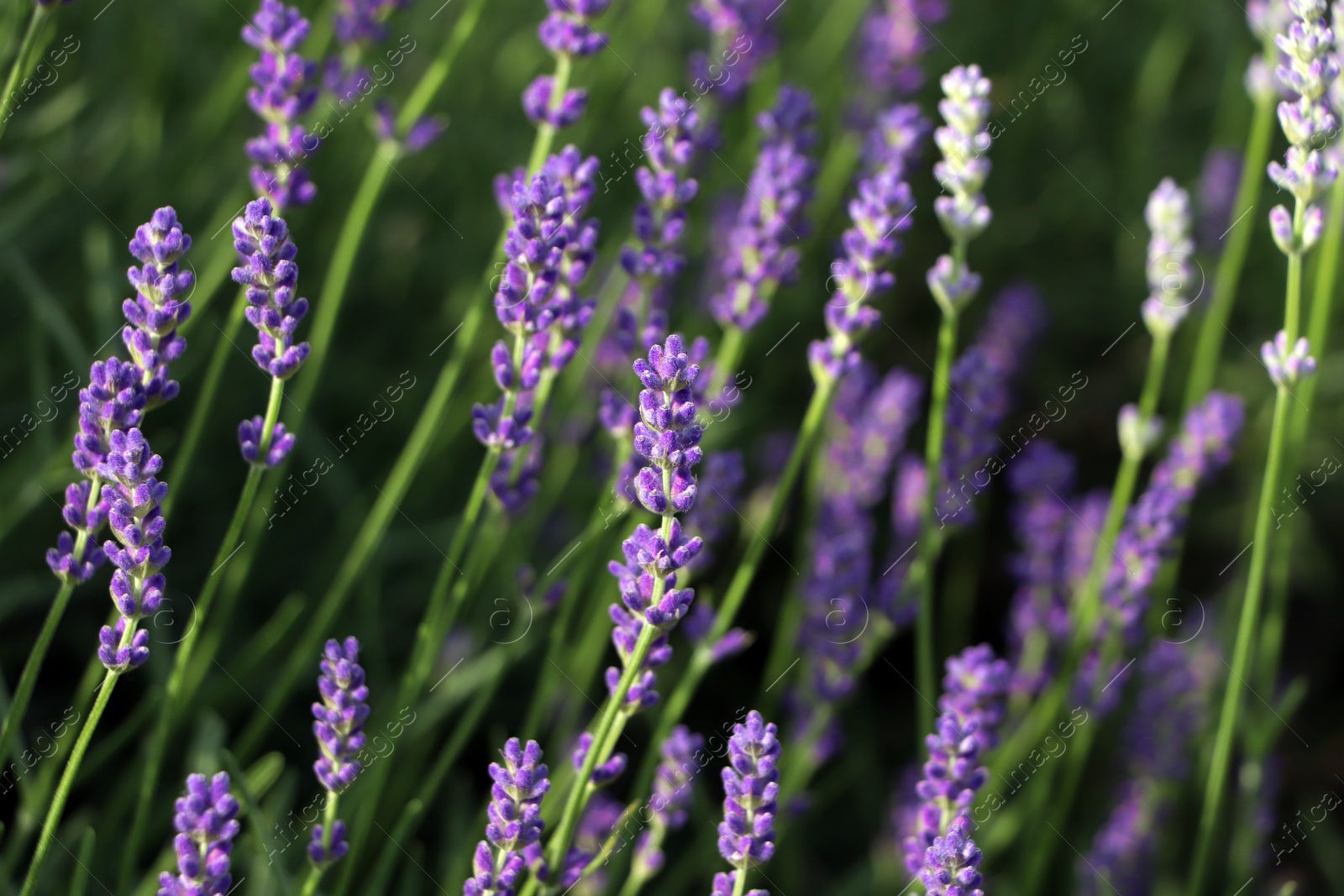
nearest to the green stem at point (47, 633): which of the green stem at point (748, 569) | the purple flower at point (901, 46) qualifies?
the green stem at point (748, 569)

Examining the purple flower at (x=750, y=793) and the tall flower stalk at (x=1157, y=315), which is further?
the tall flower stalk at (x=1157, y=315)

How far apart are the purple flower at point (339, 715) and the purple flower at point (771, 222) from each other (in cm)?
80

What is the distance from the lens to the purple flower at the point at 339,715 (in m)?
1.38

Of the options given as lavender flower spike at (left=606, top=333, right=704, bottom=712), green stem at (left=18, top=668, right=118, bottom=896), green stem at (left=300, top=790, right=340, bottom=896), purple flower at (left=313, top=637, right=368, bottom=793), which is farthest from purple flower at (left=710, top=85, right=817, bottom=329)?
green stem at (left=18, top=668, right=118, bottom=896)

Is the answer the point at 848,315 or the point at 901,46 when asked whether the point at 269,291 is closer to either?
the point at 848,315

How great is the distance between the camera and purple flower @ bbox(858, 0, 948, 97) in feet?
9.21

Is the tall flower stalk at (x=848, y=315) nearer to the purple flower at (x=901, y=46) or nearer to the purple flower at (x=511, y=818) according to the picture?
the purple flower at (x=511, y=818)

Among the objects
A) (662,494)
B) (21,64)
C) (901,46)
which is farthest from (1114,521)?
(21,64)

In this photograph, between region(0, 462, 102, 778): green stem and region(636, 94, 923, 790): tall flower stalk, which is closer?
region(0, 462, 102, 778): green stem

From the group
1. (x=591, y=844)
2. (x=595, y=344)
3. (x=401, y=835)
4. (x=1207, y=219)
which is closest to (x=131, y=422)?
(x=401, y=835)

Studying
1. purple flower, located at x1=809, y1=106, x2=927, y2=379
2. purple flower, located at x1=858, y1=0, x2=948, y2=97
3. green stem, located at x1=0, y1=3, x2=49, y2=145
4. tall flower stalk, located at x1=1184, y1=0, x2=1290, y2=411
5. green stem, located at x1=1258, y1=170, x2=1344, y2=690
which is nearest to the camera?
green stem, located at x1=0, y1=3, x2=49, y2=145

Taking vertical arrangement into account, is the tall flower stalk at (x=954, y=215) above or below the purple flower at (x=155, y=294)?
below

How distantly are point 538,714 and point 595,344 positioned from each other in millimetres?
971

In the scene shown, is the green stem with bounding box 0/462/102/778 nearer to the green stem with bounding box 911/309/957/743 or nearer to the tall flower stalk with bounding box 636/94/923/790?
the tall flower stalk with bounding box 636/94/923/790
